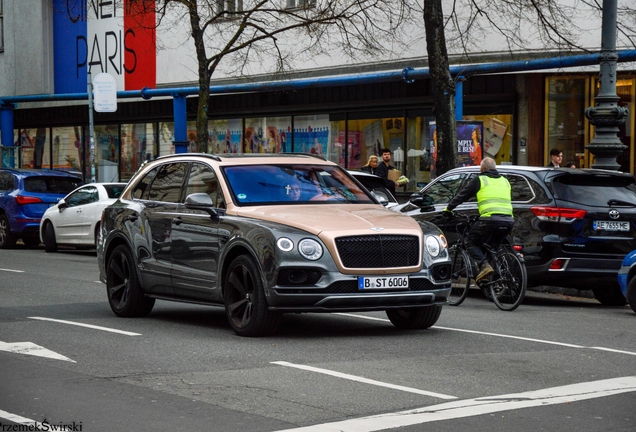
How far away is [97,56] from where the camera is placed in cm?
3872

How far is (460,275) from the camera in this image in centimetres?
1427

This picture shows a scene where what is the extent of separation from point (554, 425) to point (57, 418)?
2835mm

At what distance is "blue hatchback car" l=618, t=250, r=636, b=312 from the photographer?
13289 millimetres

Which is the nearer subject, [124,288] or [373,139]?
[124,288]

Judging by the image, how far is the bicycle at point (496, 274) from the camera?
13.4 m

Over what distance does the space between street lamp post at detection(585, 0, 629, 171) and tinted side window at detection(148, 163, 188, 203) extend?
7.63 meters

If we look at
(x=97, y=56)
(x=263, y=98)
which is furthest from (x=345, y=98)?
(x=97, y=56)

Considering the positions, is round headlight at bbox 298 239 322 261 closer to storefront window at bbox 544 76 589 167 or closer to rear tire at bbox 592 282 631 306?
rear tire at bbox 592 282 631 306

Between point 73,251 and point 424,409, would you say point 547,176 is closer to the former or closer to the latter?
point 424,409

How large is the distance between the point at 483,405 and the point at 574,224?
7376mm

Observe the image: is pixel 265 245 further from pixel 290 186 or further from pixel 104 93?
pixel 104 93

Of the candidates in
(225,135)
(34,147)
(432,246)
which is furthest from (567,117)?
(34,147)

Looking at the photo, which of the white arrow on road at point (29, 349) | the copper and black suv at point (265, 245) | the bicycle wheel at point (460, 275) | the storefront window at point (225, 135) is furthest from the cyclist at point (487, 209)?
the storefront window at point (225, 135)

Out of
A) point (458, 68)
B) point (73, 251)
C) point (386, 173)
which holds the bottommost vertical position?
point (73, 251)
